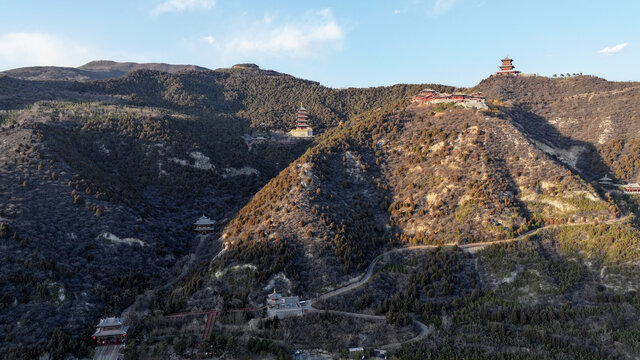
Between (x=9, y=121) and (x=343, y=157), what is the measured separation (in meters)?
67.6

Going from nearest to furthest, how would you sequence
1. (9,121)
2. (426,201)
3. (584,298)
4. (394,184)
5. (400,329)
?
(400,329) → (584,298) → (426,201) → (394,184) → (9,121)

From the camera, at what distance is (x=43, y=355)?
35938 mm

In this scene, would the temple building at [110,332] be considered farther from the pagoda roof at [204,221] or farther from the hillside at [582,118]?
the hillside at [582,118]

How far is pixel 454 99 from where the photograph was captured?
86750 millimetres

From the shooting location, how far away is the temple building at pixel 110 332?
38.4m

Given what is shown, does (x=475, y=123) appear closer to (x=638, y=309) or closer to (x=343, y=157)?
(x=343, y=157)

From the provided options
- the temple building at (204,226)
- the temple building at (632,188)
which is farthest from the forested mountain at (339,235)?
the temple building at (632,188)

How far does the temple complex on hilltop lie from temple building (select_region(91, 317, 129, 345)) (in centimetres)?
7326

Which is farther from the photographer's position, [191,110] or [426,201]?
[191,110]

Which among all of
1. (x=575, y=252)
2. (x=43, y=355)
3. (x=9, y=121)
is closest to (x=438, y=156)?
(x=575, y=252)

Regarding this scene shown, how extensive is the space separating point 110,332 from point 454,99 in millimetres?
77198

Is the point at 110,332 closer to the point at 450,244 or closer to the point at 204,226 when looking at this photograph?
the point at 204,226

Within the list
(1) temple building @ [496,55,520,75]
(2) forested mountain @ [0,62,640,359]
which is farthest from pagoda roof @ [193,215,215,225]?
(1) temple building @ [496,55,520,75]

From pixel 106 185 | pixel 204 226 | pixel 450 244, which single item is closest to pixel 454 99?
pixel 450 244
